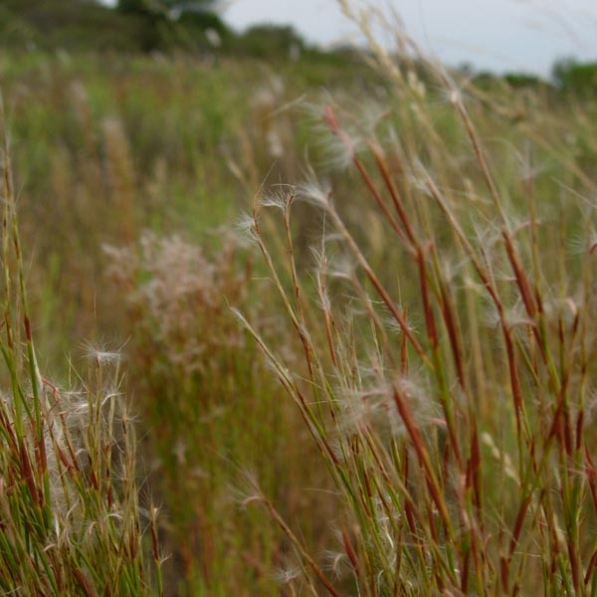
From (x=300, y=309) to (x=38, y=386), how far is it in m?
0.34

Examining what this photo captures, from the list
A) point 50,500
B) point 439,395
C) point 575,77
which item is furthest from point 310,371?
point 575,77

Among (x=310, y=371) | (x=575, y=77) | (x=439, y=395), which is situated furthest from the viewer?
(x=575, y=77)

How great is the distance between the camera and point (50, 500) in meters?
0.97

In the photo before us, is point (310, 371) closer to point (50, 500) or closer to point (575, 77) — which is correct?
point (50, 500)

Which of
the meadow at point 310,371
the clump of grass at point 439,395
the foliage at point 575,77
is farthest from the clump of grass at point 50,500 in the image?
the foliage at point 575,77

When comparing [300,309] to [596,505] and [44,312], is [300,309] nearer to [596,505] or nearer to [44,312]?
[596,505]

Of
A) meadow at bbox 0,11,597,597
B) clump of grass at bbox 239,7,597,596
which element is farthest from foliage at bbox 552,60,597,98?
clump of grass at bbox 239,7,597,596

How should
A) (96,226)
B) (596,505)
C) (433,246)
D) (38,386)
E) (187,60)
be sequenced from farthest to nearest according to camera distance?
(187,60)
(96,226)
(38,386)
(596,505)
(433,246)

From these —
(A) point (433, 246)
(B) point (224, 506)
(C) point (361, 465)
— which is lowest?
(B) point (224, 506)

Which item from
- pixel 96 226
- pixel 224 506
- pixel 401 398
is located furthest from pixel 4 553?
pixel 96 226

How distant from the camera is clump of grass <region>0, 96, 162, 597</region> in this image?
0.92 metres

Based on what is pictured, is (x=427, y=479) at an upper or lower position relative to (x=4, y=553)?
upper

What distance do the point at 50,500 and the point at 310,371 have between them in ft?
1.15

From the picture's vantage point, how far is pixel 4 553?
0.96 metres
